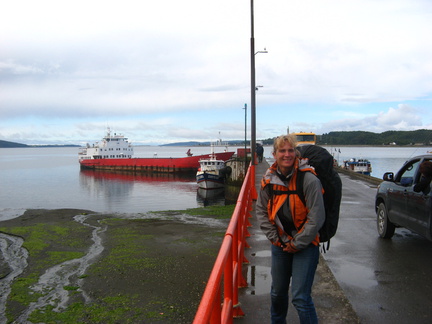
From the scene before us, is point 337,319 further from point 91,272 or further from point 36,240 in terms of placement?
point 36,240

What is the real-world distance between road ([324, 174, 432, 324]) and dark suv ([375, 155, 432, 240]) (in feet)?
1.58

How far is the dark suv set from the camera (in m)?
6.28

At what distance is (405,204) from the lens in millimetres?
7039

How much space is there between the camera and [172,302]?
19.7 ft

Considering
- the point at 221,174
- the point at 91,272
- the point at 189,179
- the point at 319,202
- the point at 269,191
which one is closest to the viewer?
the point at 319,202

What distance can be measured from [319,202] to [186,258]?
5795mm

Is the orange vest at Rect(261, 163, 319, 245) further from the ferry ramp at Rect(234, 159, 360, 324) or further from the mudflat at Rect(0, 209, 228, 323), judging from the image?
the mudflat at Rect(0, 209, 228, 323)

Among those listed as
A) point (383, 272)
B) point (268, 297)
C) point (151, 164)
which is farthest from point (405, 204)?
point (151, 164)

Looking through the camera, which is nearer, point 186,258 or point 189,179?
point 186,258

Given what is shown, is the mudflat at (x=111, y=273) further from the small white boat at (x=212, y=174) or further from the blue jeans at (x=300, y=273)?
the small white boat at (x=212, y=174)

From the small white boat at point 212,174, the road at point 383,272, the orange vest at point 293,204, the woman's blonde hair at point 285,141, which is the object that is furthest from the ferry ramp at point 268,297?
the small white boat at point 212,174

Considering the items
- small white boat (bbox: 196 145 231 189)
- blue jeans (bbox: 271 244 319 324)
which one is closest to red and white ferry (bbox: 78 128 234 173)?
small white boat (bbox: 196 145 231 189)

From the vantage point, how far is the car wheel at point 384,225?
8.02 meters

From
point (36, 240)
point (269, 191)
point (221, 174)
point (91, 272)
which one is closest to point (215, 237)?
point (91, 272)
